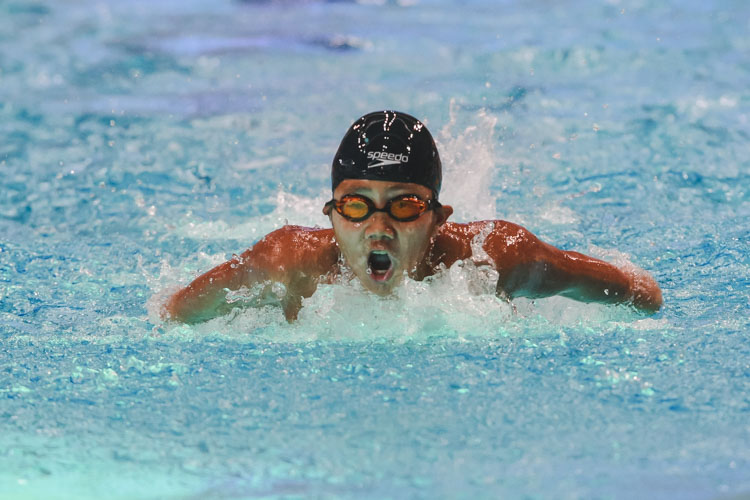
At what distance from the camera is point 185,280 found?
129 inches

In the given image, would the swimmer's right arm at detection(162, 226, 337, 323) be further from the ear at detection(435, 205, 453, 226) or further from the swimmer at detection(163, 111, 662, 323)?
the ear at detection(435, 205, 453, 226)

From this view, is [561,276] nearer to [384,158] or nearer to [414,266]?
[414,266]

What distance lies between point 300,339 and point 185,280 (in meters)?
0.73

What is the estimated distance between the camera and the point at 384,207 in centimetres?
264

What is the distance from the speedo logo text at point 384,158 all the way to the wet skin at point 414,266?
9 cm

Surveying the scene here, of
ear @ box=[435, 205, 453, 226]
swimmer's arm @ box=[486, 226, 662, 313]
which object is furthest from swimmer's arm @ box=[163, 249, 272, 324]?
swimmer's arm @ box=[486, 226, 662, 313]

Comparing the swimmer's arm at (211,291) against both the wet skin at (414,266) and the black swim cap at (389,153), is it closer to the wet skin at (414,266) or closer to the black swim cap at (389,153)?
the wet skin at (414,266)

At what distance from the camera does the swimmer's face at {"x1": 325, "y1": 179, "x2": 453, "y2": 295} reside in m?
2.64

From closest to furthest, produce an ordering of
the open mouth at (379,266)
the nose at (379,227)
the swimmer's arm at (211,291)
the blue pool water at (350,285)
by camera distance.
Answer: the blue pool water at (350,285), the nose at (379,227), the open mouth at (379,266), the swimmer's arm at (211,291)

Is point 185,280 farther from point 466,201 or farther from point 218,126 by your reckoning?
point 218,126

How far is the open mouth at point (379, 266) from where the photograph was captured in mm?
2734

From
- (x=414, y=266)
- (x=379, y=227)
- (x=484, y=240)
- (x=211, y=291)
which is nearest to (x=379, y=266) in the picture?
(x=414, y=266)

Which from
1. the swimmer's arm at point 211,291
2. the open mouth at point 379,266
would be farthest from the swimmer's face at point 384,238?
the swimmer's arm at point 211,291

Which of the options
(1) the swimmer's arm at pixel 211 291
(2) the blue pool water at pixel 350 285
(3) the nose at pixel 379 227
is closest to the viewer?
(2) the blue pool water at pixel 350 285
